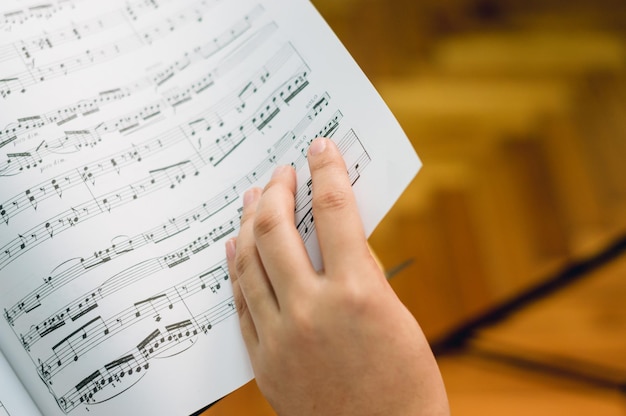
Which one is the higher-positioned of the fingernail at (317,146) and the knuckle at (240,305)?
the fingernail at (317,146)

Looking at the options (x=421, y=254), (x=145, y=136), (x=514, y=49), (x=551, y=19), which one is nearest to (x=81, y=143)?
Answer: (x=145, y=136)

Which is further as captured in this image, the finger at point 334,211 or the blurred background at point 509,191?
the blurred background at point 509,191

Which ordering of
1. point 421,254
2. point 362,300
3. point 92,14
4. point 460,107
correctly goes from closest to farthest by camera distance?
1. point 362,300
2. point 92,14
3. point 421,254
4. point 460,107

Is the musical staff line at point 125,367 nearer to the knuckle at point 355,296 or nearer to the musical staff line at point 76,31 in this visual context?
the knuckle at point 355,296

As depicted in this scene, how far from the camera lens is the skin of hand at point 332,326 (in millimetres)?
399

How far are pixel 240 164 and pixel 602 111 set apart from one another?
3.04 feet

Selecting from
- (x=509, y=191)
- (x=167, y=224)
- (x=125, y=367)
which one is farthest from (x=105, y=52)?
(x=509, y=191)

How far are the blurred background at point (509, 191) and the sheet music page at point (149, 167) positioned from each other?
1.26 ft

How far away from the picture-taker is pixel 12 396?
457mm

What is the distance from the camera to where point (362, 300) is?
0.39 meters

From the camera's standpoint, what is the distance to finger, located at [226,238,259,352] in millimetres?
444

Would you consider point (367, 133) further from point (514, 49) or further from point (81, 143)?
point (514, 49)

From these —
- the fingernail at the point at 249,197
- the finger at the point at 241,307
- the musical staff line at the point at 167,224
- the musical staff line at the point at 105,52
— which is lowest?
the finger at the point at 241,307

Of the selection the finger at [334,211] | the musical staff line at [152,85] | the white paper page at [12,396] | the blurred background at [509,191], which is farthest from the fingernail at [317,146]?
the blurred background at [509,191]
